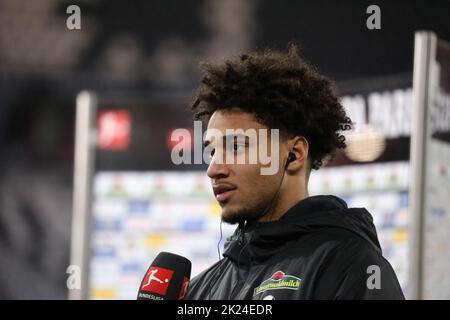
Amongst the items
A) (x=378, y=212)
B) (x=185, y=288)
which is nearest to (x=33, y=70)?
(x=378, y=212)

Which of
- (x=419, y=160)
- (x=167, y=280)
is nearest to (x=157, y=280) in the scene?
(x=167, y=280)

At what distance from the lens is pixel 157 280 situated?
54.6 inches

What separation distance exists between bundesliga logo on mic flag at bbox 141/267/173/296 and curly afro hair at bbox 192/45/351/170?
0.29 m

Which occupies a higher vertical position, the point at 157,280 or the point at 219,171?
the point at 219,171

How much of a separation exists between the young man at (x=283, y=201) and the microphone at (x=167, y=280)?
1.0 inches

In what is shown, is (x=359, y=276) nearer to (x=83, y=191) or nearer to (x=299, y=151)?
(x=299, y=151)

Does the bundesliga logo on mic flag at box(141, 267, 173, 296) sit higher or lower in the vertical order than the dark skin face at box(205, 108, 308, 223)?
lower

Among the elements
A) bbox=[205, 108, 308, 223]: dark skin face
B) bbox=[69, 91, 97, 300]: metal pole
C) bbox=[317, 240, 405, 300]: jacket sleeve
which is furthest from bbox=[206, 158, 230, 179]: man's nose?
bbox=[69, 91, 97, 300]: metal pole

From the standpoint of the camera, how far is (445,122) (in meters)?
1.96

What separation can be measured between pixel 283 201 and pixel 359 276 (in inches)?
9.3

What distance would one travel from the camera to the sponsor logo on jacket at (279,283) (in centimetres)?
118

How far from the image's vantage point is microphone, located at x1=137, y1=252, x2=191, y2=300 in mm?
1371

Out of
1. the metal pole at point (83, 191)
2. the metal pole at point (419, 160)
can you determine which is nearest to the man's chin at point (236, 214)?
the metal pole at point (419, 160)

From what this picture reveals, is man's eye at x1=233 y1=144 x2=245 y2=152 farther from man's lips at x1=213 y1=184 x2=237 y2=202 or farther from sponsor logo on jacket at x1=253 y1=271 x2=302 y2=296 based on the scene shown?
sponsor logo on jacket at x1=253 y1=271 x2=302 y2=296
